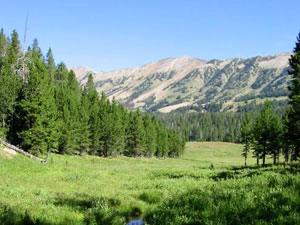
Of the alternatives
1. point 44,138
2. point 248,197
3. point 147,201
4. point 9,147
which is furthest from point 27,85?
point 248,197

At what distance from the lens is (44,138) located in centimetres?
4956

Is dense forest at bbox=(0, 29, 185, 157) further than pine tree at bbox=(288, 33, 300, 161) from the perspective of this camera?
Yes

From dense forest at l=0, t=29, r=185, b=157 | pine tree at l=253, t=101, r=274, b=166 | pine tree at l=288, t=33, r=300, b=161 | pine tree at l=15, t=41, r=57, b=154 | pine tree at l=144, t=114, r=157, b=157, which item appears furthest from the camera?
pine tree at l=144, t=114, r=157, b=157

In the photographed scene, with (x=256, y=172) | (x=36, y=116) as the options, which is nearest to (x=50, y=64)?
(x=36, y=116)

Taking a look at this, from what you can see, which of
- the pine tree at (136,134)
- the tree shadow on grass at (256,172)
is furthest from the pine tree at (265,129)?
the pine tree at (136,134)

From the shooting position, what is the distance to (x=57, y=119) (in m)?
63.2

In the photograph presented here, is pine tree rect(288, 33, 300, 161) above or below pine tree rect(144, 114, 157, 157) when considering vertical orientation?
above

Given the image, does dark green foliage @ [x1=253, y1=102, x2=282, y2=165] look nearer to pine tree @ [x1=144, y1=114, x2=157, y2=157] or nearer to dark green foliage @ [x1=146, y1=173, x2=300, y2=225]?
pine tree @ [x1=144, y1=114, x2=157, y2=157]

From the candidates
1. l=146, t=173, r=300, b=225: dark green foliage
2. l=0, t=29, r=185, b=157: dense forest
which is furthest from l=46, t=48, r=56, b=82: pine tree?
l=146, t=173, r=300, b=225: dark green foliage

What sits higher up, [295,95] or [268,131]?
[295,95]

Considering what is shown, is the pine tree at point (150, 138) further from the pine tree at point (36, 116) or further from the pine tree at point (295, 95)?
the pine tree at point (295, 95)

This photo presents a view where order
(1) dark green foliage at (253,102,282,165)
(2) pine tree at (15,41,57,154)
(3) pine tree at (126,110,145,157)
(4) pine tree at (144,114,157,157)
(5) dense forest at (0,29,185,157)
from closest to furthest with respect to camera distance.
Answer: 1. (2) pine tree at (15,41,57,154)
2. (5) dense forest at (0,29,185,157)
3. (1) dark green foliage at (253,102,282,165)
4. (3) pine tree at (126,110,145,157)
5. (4) pine tree at (144,114,157,157)

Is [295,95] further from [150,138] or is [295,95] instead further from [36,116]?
Result: [150,138]

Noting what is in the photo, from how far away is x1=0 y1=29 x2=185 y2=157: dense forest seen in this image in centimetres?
4978
